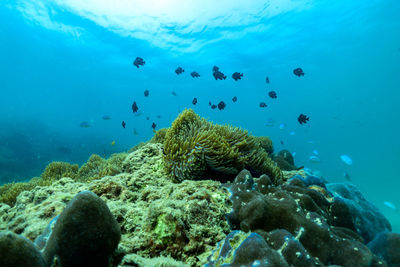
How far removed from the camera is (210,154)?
3.74 meters

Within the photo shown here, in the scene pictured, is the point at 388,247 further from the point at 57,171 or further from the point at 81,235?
the point at 57,171

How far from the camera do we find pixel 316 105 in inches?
3716

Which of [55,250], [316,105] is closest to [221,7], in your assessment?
[55,250]

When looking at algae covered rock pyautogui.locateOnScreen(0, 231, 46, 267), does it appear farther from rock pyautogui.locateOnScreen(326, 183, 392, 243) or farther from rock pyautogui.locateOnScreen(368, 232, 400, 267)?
rock pyautogui.locateOnScreen(368, 232, 400, 267)

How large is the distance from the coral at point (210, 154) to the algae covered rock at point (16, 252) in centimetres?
254

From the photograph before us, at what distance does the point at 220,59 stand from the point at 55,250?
135 ft

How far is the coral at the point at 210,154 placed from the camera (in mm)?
3727

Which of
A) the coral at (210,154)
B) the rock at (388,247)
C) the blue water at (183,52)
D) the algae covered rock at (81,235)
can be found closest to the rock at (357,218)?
the rock at (388,247)

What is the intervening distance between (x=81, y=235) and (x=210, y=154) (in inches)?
99.5

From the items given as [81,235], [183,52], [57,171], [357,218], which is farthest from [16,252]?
[183,52]

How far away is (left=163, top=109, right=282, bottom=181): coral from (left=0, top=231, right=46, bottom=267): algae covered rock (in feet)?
8.33

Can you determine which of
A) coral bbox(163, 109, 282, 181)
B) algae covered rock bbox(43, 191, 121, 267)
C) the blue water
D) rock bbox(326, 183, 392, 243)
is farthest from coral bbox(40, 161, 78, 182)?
the blue water

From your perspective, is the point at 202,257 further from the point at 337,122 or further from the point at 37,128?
the point at 337,122

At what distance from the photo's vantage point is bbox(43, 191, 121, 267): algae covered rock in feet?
4.64
